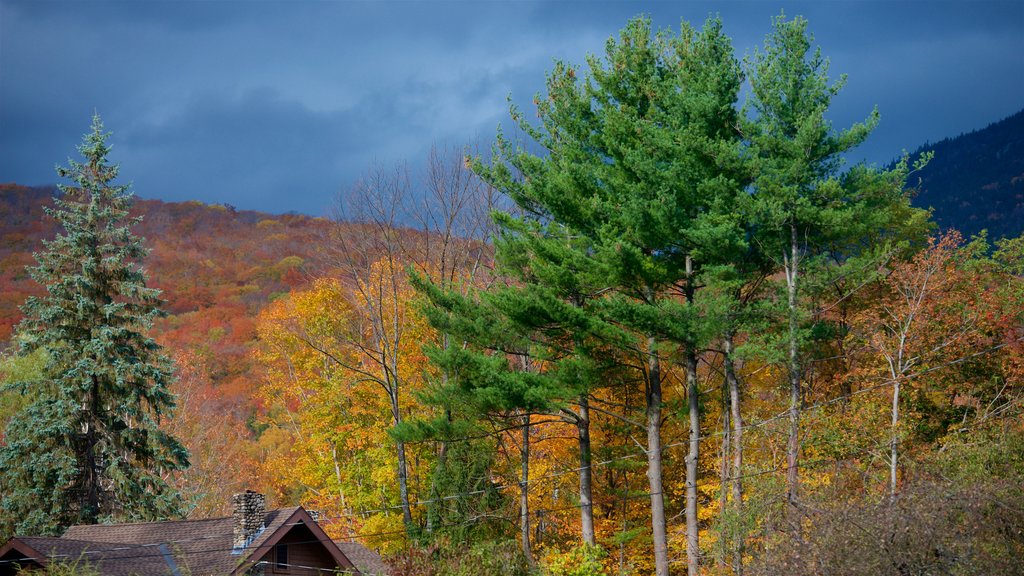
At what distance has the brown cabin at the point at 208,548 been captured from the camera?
18.8 meters

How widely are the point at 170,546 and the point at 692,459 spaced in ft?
40.2

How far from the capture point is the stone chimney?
2208 centimetres

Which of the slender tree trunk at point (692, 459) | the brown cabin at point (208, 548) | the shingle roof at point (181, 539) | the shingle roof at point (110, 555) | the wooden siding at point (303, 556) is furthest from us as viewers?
the wooden siding at point (303, 556)

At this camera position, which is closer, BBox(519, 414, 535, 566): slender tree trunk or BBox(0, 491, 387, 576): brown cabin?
BBox(0, 491, 387, 576): brown cabin

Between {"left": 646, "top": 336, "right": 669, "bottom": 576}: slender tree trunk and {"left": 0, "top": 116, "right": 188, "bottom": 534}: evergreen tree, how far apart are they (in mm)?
13423

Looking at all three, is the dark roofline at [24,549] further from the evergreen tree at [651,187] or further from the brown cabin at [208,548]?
the evergreen tree at [651,187]

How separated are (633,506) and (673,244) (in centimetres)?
920

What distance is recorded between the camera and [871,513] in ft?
44.1

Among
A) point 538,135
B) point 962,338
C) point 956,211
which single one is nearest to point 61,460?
point 538,135

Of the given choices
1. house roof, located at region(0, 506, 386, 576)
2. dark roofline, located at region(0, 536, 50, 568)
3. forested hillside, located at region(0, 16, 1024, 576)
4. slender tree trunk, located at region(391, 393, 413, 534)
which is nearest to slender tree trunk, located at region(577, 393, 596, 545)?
forested hillside, located at region(0, 16, 1024, 576)

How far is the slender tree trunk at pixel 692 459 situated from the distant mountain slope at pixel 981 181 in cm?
7646

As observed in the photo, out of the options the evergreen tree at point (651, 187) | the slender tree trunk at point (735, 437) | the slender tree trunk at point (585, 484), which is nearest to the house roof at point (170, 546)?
the slender tree trunk at point (585, 484)

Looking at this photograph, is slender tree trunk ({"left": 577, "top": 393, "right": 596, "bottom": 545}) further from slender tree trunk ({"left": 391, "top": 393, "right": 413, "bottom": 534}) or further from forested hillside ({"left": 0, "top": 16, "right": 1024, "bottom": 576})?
slender tree trunk ({"left": 391, "top": 393, "right": 413, "bottom": 534})

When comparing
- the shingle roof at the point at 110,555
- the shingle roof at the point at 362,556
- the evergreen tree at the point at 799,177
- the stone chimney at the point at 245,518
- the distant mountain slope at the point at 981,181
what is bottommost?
the shingle roof at the point at 362,556
